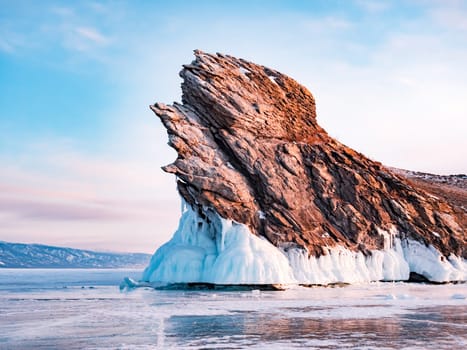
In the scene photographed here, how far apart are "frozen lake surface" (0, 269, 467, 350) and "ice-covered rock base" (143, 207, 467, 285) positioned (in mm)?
9652

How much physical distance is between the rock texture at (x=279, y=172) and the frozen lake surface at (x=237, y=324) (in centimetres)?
1541

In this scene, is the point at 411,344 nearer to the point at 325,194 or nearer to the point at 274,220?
the point at 274,220

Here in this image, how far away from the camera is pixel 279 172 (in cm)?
5031

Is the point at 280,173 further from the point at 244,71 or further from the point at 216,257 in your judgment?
the point at 244,71

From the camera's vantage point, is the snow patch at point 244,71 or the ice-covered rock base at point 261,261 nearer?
the ice-covered rock base at point 261,261

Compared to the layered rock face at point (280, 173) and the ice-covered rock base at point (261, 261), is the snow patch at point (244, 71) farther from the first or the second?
the ice-covered rock base at point (261, 261)

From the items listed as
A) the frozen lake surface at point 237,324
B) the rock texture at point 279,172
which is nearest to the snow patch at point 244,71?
the rock texture at point 279,172

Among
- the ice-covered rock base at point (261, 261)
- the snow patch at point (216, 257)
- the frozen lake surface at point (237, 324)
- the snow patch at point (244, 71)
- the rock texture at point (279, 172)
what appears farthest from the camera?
the snow patch at point (244, 71)

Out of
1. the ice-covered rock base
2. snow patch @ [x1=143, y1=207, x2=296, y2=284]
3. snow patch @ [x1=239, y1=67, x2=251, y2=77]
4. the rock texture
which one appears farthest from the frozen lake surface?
snow patch @ [x1=239, y1=67, x2=251, y2=77]

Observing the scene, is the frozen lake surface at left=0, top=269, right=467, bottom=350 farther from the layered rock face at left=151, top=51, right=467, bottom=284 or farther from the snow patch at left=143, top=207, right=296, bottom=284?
the layered rock face at left=151, top=51, right=467, bottom=284

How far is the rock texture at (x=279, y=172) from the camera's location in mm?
46875

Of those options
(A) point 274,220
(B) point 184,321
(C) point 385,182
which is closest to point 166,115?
(A) point 274,220

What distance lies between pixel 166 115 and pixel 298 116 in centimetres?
1453

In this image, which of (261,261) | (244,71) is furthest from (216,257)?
(244,71)
